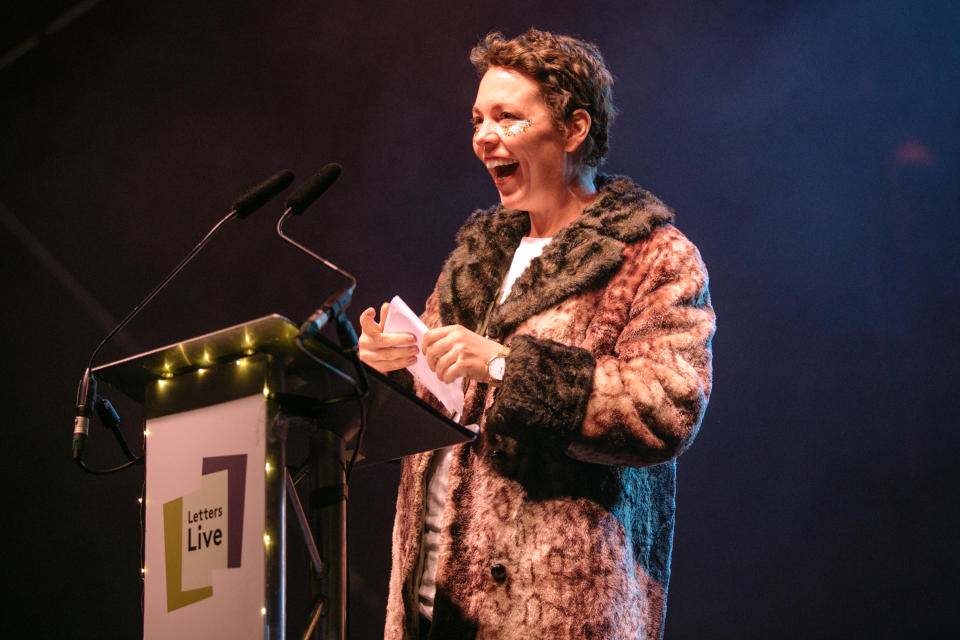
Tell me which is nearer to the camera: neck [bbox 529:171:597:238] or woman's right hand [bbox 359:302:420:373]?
woman's right hand [bbox 359:302:420:373]

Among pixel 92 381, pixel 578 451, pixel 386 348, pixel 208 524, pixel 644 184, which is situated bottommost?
pixel 208 524

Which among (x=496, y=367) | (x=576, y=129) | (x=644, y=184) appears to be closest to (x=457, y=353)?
(x=496, y=367)

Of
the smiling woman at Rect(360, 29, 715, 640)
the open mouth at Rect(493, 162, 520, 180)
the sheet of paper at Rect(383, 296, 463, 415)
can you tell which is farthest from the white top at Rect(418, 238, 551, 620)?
the open mouth at Rect(493, 162, 520, 180)

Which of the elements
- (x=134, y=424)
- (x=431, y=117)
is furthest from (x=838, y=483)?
(x=134, y=424)

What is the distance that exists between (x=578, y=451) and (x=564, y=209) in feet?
2.73

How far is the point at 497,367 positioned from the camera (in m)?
1.60

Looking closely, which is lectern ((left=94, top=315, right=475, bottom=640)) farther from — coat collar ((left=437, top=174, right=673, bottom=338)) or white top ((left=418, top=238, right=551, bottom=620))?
coat collar ((left=437, top=174, right=673, bottom=338))

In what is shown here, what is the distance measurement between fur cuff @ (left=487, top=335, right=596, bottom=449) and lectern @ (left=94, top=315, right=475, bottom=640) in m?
0.16

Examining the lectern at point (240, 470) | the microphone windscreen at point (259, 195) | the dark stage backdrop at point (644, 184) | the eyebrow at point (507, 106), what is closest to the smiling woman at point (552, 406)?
the eyebrow at point (507, 106)

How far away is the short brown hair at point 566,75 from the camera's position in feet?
7.14

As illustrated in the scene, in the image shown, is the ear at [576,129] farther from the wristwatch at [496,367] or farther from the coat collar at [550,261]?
the wristwatch at [496,367]

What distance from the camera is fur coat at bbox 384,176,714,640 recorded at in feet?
5.15

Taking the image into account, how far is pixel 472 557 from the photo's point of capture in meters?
1.68

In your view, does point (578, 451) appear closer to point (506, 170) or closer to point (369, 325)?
point (369, 325)
